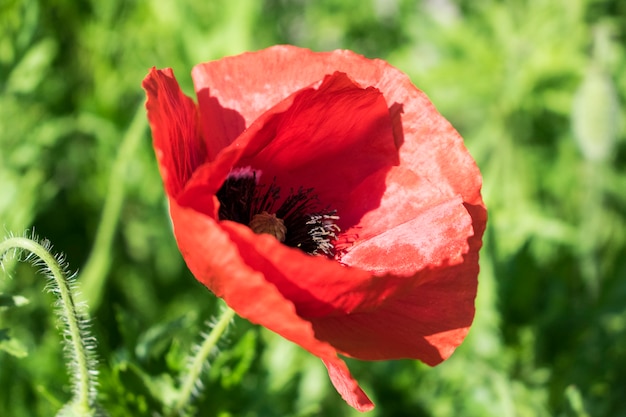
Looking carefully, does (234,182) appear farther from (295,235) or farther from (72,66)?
(72,66)

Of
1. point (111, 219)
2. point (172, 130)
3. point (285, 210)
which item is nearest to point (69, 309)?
point (172, 130)

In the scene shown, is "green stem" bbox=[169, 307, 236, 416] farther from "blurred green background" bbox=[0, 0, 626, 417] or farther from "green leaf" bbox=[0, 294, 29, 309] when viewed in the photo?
"green leaf" bbox=[0, 294, 29, 309]

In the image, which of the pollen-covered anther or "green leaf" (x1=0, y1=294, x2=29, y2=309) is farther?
the pollen-covered anther

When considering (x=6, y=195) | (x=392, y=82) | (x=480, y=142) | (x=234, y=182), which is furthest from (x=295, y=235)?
(x=480, y=142)

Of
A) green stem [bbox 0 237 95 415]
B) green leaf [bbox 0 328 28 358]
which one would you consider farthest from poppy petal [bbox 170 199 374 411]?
green leaf [bbox 0 328 28 358]

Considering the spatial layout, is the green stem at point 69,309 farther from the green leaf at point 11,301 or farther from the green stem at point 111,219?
the green stem at point 111,219

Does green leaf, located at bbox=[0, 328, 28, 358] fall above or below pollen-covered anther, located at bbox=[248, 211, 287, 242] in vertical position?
below
